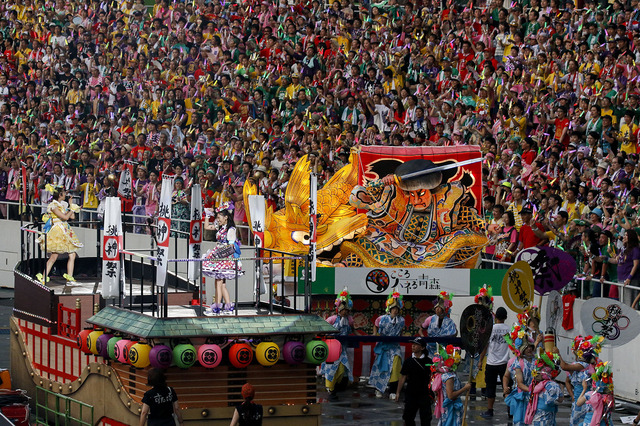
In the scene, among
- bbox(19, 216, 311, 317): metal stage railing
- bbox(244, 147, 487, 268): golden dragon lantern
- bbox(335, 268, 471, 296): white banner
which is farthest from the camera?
bbox(244, 147, 487, 268): golden dragon lantern

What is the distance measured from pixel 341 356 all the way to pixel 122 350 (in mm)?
5823

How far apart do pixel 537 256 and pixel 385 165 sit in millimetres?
3931

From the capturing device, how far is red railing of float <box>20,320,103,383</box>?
16.9m

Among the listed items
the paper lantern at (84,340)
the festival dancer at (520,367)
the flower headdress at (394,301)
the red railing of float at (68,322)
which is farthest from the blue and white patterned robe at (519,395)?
the red railing of float at (68,322)

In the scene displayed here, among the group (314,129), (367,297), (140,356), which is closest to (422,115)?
(314,129)

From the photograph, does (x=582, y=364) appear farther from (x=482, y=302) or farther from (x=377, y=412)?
(x=377, y=412)

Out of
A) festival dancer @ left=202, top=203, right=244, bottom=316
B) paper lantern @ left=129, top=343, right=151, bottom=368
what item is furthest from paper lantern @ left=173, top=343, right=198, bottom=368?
festival dancer @ left=202, top=203, right=244, bottom=316

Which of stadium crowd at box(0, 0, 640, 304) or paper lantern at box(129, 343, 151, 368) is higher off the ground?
stadium crowd at box(0, 0, 640, 304)

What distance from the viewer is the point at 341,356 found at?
19.7m

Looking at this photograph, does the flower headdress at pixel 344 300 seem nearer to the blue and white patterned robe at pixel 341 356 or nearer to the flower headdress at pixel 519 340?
the blue and white patterned robe at pixel 341 356

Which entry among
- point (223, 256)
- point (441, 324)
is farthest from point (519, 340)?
point (223, 256)

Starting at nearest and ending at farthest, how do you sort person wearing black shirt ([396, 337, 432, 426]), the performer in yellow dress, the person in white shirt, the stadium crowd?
person wearing black shirt ([396, 337, 432, 426]), the person in white shirt, the stadium crowd, the performer in yellow dress

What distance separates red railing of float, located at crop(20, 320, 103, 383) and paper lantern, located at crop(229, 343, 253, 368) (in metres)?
2.34

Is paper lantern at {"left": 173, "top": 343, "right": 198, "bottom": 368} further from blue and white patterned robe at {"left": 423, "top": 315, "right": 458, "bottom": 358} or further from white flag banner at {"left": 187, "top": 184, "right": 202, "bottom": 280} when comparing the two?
blue and white patterned robe at {"left": 423, "top": 315, "right": 458, "bottom": 358}
